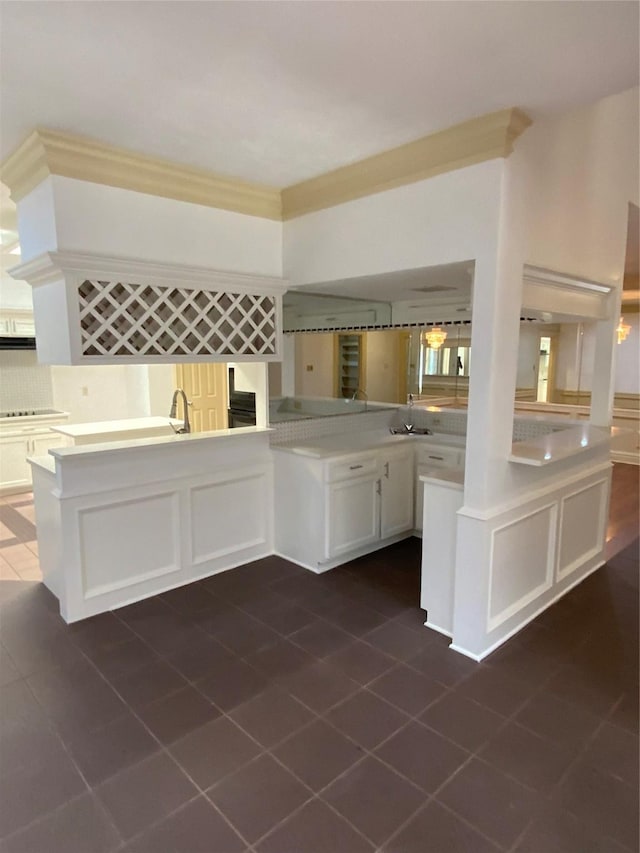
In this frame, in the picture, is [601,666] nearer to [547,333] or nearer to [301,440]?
[301,440]

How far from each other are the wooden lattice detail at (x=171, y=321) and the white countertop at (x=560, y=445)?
1.73 meters

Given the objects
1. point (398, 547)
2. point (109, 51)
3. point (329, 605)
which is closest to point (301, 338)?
point (398, 547)

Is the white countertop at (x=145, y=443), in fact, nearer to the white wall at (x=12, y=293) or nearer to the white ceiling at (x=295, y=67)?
the white ceiling at (x=295, y=67)

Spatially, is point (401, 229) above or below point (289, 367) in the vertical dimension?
above

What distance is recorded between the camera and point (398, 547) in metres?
3.95

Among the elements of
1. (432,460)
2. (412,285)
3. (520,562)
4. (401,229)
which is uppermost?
(401,229)

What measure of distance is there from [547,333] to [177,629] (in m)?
6.48

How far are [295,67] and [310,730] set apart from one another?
8.21 ft

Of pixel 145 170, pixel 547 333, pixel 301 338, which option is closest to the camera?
pixel 145 170

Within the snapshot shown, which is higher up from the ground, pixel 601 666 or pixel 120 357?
pixel 120 357

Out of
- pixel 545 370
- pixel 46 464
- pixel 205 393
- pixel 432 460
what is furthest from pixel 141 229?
pixel 545 370

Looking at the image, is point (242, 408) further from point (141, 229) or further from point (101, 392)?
point (101, 392)

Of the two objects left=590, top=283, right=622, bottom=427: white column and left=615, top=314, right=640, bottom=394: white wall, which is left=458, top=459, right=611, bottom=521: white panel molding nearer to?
left=590, top=283, right=622, bottom=427: white column

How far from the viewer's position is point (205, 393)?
20.0 feet
